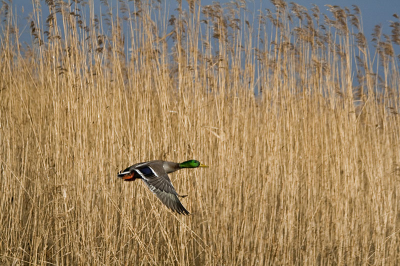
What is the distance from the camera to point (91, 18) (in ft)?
10.1

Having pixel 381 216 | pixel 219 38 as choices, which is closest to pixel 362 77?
pixel 381 216

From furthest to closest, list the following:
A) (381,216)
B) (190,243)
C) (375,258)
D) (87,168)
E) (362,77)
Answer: (362,77)
(381,216)
(375,258)
(190,243)
(87,168)

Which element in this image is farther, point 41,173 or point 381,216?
point 381,216

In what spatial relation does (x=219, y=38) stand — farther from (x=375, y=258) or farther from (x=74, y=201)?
(x=375, y=258)

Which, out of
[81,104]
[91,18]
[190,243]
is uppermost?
[91,18]

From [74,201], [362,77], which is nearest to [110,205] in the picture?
[74,201]

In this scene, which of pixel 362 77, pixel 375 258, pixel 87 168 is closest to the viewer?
pixel 87 168

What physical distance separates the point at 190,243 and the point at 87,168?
83 centimetres

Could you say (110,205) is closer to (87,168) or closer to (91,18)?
(87,168)

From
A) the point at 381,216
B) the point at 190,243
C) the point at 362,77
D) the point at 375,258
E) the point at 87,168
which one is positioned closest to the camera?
the point at 87,168

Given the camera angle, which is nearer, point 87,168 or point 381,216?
point 87,168

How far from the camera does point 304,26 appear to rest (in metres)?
3.80

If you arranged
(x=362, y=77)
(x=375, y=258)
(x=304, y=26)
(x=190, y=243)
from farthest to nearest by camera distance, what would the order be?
(x=362, y=77) → (x=304, y=26) → (x=375, y=258) → (x=190, y=243)

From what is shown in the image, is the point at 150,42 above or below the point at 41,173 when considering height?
above
